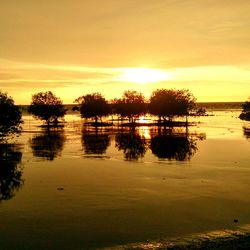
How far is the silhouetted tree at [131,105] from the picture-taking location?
400 ft

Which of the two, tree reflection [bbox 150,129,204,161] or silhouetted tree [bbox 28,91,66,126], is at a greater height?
silhouetted tree [bbox 28,91,66,126]

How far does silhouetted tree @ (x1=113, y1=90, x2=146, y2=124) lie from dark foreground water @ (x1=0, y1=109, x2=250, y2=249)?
7894cm

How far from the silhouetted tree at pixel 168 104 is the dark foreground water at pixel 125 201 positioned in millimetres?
69724

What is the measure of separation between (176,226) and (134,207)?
3816 mm

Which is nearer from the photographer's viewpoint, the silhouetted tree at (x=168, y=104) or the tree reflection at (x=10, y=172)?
the tree reflection at (x=10, y=172)

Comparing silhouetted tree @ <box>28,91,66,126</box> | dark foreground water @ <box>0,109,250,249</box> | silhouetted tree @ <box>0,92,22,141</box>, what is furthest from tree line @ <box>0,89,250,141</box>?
dark foreground water @ <box>0,109,250,249</box>

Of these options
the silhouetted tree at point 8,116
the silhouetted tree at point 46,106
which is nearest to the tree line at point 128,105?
the silhouetted tree at point 46,106

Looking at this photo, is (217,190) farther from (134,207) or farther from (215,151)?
(215,151)

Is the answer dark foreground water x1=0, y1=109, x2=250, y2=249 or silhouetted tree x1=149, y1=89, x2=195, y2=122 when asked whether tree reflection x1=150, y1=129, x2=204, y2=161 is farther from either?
silhouetted tree x1=149, y1=89, x2=195, y2=122

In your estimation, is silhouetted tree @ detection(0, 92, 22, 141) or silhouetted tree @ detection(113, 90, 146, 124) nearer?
silhouetted tree @ detection(0, 92, 22, 141)

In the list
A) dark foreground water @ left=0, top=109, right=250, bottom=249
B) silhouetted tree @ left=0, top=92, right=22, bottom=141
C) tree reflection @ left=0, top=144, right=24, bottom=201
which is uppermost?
silhouetted tree @ left=0, top=92, right=22, bottom=141

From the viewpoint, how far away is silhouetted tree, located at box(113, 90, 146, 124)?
400ft

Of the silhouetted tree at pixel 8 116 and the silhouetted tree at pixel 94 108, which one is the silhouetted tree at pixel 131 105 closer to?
the silhouetted tree at pixel 94 108

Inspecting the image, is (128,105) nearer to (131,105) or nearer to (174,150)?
(131,105)
